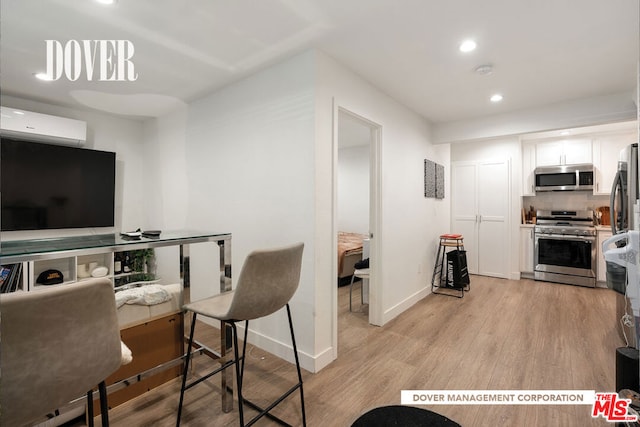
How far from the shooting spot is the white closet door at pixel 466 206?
5.17 metres

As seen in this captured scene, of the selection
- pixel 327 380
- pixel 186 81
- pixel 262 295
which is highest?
pixel 186 81

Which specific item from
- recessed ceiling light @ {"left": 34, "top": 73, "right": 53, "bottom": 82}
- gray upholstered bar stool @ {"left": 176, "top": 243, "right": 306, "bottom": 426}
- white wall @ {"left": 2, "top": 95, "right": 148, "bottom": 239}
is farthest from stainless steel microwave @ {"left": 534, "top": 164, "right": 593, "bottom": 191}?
recessed ceiling light @ {"left": 34, "top": 73, "right": 53, "bottom": 82}

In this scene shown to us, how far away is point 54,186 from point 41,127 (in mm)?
630

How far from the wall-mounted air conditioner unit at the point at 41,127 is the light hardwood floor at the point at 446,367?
295 cm

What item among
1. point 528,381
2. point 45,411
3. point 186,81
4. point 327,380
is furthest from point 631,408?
point 186,81

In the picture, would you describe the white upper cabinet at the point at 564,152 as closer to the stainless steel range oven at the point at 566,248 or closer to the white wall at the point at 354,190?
the stainless steel range oven at the point at 566,248

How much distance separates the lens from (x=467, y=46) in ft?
7.34

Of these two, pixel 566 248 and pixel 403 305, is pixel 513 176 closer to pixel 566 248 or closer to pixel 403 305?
pixel 566 248

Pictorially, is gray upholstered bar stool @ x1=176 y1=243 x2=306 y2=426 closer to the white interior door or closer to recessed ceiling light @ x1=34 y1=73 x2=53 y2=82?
recessed ceiling light @ x1=34 y1=73 x2=53 y2=82

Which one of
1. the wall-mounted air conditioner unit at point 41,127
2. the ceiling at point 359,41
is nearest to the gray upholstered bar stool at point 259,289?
the ceiling at point 359,41

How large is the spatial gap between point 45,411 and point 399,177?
3183mm

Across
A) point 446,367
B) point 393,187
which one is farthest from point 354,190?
point 446,367

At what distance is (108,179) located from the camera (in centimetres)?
373

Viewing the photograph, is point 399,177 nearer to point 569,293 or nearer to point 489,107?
point 489,107
